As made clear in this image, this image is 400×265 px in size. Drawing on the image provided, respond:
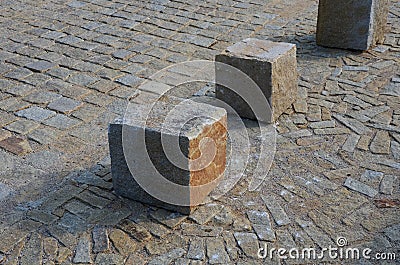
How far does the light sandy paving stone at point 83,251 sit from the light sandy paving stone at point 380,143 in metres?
2.56

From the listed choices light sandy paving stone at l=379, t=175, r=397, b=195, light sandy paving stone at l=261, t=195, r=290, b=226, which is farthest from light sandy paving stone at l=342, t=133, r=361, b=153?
light sandy paving stone at l=261, t=195, r=290, b=226

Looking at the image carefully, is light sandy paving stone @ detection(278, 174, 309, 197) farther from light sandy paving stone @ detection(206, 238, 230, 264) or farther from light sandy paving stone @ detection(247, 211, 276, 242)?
light sandy paving stone @ detection(206, 238, 230, 264)

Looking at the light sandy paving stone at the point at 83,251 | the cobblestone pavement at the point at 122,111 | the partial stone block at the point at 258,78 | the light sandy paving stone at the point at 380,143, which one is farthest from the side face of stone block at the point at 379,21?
the light sandy paving stone at the point at 83,251

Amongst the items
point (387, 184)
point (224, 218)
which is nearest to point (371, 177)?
point (387, 184)

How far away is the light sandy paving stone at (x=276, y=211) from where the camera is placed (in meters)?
3.88

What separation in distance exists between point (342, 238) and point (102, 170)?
198 centimetres

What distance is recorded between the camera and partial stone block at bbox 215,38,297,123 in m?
5.11

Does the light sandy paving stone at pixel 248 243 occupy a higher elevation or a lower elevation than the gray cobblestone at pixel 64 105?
lower

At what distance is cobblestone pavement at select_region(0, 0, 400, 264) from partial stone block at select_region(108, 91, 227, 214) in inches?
5.7

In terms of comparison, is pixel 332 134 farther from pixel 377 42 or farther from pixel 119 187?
pixel 377 42

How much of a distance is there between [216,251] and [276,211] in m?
0.63

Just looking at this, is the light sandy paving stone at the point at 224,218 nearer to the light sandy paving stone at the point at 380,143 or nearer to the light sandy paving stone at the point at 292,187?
the light sandy paving stone at the point at 292,187

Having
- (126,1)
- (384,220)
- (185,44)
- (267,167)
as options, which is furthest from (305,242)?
(126,1)

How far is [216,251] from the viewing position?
11.8 feet
